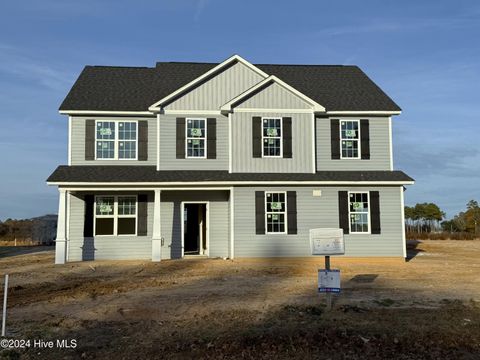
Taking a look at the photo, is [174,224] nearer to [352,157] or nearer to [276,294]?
[352,157]

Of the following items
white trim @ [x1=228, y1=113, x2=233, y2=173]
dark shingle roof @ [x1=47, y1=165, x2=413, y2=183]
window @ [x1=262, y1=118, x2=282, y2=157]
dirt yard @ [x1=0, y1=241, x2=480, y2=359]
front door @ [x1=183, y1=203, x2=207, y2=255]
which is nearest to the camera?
dirt yard @ [x1=0, y1=241, x2=480, y2=359]

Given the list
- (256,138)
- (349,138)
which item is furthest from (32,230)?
(349,138)

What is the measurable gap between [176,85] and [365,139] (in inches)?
329

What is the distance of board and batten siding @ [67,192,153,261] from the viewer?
62.1 feet

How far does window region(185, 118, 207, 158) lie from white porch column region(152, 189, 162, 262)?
2222 millimetres

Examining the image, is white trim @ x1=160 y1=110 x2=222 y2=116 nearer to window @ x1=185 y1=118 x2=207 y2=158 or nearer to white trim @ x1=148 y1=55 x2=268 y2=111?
window @ x1=185 y1=118 x2=207 y2=158

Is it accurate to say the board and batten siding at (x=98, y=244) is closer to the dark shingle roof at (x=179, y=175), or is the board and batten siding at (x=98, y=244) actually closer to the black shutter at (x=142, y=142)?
the dark shingle roof at (x=179, y=175)

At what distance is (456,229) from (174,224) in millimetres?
44610

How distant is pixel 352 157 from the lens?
787 inches

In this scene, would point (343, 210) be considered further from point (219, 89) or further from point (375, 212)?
point (219, 89)

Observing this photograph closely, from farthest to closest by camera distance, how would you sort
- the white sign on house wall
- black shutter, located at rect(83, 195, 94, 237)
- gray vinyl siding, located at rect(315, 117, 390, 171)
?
gray vinyl siding, located at rect(315, 117, 390, 171) → black shutter, located at rect(83, 195, 94, 237) → the white sign on house wall

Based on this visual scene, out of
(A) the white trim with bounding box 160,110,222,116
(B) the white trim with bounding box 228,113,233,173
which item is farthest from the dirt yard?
(A) the white trim with bounding box 160,110,222,116

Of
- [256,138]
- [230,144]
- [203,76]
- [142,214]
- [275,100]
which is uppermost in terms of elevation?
[203,76]

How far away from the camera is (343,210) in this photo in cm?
1891
